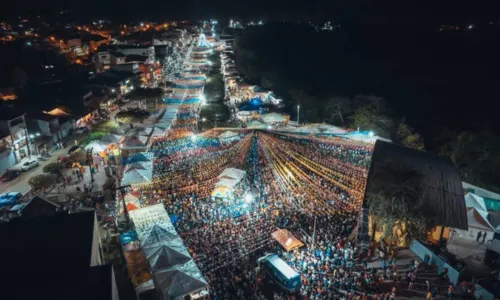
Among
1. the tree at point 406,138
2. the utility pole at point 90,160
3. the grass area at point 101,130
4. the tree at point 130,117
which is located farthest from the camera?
the tree at point 130,117

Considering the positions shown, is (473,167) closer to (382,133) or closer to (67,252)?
(382,133)

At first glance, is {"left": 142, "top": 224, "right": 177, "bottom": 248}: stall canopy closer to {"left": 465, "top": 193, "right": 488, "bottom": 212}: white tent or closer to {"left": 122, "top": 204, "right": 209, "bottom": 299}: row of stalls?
{"left": 122, "top": 204, "right": 209, "bottom": 299}: row of stalls

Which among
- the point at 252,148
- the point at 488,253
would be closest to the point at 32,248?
the point at 252,148

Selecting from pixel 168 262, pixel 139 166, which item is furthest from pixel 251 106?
pixel 168 262

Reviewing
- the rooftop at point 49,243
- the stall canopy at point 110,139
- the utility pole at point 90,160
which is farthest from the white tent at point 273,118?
the rooftop at point 49,243

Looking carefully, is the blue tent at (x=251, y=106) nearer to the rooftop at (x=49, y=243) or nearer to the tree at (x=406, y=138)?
the tree at (x=406, y=138)
